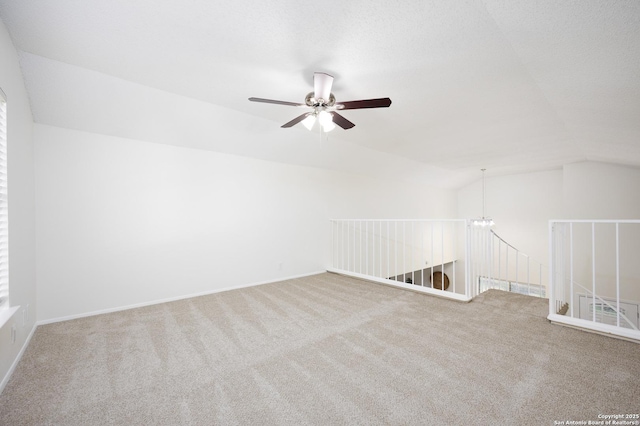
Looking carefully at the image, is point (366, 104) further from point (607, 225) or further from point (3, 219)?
point (607, 225)

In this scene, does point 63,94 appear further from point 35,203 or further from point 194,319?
point 194,319

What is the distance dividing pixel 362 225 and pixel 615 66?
4187mm

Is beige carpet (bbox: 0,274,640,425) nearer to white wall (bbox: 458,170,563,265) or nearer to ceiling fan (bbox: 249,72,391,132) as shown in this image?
ceiling fan (bbox: 249,72,391,132)

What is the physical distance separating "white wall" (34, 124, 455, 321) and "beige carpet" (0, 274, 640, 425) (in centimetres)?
51

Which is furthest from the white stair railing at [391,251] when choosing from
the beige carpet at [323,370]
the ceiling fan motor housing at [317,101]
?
the ceiling fan motor housing at [317,101]

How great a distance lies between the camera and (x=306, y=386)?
160cm

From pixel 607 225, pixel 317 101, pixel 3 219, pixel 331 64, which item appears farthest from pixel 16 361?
pixel 607 225

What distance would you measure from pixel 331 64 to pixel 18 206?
2.83 m

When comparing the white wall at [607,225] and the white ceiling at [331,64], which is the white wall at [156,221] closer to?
the white ceiling at [331,64]

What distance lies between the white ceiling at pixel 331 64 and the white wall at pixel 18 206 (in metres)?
0.20

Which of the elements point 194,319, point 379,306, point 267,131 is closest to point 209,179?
point 267,131

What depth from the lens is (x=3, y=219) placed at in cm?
183

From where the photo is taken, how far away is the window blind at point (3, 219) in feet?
5.92

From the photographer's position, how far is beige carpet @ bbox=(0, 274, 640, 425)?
4.56 ft
